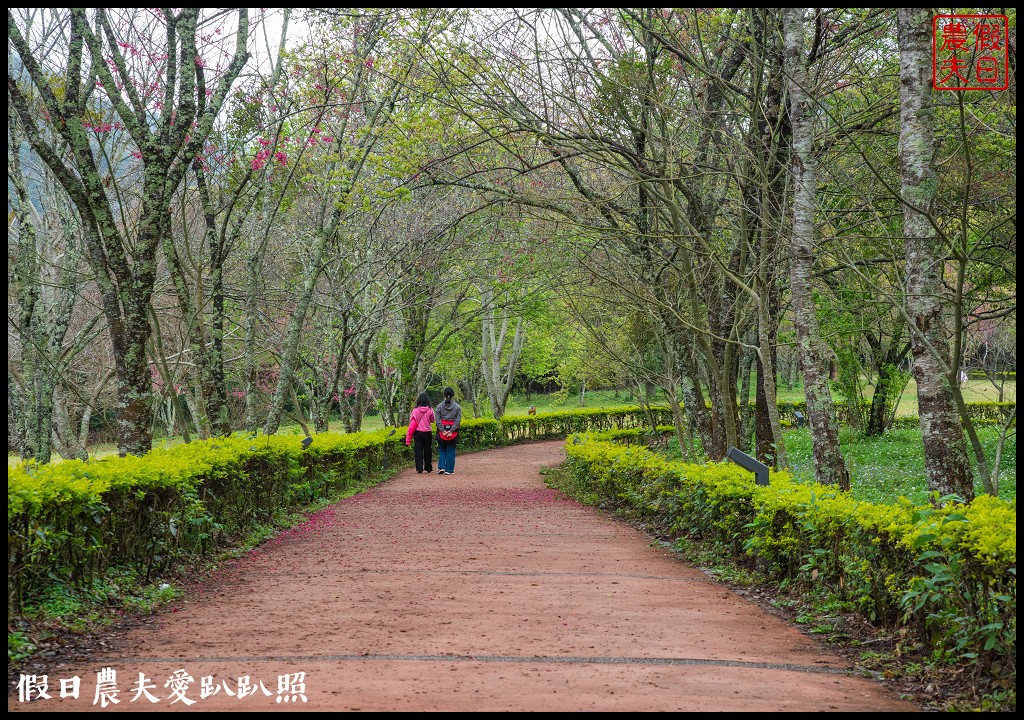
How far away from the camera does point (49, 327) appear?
16328 mm

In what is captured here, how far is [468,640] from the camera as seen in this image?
5047mm

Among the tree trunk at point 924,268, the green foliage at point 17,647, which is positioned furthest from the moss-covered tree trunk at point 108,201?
the tree trunk at point 924,268

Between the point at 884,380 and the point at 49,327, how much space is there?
Answer: 64.0 ft

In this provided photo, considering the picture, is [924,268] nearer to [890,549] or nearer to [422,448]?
[890,549]

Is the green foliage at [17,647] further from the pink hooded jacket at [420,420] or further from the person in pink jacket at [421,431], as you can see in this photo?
the pink hooded jacket at [420,420]

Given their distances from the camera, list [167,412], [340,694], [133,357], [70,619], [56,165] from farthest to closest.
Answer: [167,412]
[133,357]
[56,165]
[70,619]
[340,694]

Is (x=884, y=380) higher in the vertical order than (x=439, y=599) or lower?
higher

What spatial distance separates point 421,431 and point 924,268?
12.6 metres

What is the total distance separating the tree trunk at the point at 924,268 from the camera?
6.72 metres

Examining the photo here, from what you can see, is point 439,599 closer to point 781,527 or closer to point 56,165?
point 781,527

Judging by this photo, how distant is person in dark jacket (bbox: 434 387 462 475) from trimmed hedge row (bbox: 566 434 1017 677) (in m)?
8.78

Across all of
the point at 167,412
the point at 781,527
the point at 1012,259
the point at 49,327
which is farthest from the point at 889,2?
the point at 167,412

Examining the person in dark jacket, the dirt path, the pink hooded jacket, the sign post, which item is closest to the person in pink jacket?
the pink hooded jacket

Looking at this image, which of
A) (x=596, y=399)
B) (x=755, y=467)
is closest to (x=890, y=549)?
(x=755, y=467)
